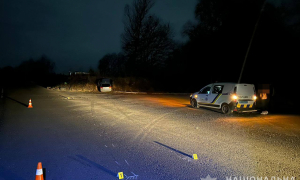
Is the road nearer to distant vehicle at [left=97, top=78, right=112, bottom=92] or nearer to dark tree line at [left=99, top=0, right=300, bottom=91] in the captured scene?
dark tree line at [left=99, top=0, right=300, bottom=91]

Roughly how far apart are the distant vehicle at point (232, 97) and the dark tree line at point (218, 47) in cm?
1065

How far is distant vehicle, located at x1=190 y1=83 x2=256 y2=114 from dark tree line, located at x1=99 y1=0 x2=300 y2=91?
10.7 metres

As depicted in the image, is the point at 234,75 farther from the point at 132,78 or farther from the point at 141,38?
the point at 141,38

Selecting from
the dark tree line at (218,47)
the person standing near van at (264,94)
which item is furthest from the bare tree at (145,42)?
the person standing near van at (264,94)

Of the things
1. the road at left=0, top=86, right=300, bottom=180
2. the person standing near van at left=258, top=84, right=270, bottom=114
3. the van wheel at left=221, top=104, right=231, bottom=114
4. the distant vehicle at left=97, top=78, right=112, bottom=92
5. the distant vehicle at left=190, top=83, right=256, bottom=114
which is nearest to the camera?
the road at left=0, top=86, right=300, bottom=180

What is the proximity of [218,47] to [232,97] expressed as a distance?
15.5m

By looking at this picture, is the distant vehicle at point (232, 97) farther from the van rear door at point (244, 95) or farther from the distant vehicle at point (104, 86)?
the distant vehicle at point (104, 86)

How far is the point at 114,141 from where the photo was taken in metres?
7.07

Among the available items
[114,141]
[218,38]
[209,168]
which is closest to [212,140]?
[209,168]

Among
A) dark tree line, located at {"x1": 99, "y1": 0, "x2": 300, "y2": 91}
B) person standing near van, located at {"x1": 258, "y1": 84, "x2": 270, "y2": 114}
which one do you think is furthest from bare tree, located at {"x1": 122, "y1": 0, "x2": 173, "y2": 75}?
person standing near van, located at {"x1": 258, "y1": 84, "x2": 270, "y2": 114}

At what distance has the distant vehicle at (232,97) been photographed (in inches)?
A: 489

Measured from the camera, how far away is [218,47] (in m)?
26.7

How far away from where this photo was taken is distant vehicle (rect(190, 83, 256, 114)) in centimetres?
1242

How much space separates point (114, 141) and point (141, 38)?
130 feet
